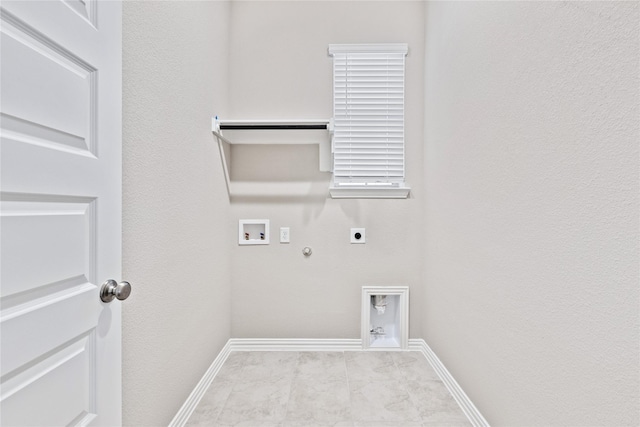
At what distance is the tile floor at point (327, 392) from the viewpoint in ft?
4.97

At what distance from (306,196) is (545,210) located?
1500 millimetres

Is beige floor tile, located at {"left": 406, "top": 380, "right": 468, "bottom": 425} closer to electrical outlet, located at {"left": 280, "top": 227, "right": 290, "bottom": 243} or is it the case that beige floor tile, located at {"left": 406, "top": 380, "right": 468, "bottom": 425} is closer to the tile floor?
the tile floor

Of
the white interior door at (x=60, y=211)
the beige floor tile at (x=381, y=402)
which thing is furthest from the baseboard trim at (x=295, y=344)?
the white interior door at (x=60, y=211)

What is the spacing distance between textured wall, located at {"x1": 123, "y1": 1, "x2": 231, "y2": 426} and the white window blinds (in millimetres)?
848

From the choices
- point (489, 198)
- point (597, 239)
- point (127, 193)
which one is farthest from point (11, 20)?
point (489, 198)

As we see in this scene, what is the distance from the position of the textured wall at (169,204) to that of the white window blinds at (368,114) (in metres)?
0.85

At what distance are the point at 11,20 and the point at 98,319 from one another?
0.71 meters

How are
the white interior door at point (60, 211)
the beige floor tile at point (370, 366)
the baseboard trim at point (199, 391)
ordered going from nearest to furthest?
the white interior door at point (60, 211) < the baseboard trim at point (199, 391) < the beige floor tile at point (370, 366)

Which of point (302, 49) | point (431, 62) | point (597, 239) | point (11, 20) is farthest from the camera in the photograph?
point (302, 49)

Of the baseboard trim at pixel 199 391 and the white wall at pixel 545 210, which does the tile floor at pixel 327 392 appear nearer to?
the baseboard trim at pixel 199 391

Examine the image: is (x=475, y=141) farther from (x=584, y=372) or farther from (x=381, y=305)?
(x=381, y=305)

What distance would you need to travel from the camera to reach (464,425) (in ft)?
4.83

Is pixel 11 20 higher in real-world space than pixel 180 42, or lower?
lower

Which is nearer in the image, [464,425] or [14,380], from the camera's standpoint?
[14,380]
